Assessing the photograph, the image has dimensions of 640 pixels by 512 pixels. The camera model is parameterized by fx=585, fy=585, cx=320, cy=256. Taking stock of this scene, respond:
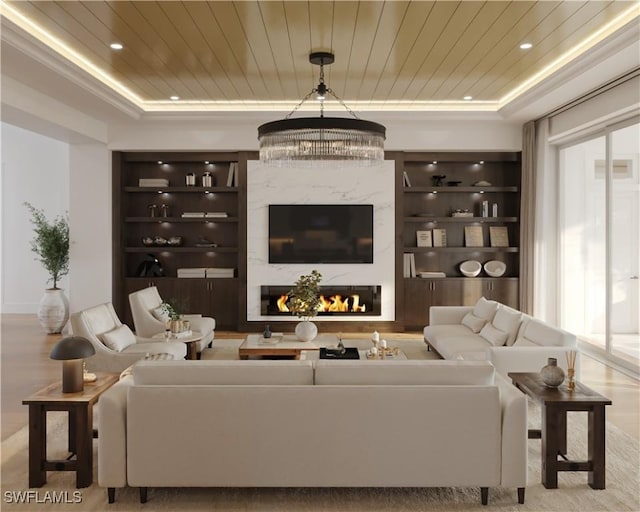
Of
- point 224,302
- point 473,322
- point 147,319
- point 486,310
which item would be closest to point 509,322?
point 486,310

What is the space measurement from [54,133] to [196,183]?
2.09 metres

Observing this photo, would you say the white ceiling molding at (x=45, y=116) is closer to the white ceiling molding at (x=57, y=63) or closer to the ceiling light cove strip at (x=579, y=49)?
the white ceiling molding at (x=57, y=63)

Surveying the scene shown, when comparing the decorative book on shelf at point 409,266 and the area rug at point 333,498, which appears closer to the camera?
the area rug at point 333,498

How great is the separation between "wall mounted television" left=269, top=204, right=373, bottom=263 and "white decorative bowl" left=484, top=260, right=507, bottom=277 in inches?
68.9

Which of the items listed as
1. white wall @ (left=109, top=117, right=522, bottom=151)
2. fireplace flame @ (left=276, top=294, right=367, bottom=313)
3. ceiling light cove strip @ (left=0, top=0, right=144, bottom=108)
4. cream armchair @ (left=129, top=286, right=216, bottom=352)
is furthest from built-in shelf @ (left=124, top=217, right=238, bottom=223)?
cream armchair @ (left=129, top=286, right=216, bottom=352)

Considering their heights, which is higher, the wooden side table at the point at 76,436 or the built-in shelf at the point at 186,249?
the built-in shelf at the point at 186,249

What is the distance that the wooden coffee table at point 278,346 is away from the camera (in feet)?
18.8

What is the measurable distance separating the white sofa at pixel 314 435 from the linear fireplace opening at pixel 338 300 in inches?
204

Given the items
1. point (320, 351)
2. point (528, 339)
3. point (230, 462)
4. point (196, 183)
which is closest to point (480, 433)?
point (230, 462)

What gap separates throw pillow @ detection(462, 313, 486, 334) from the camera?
6016 millimetres

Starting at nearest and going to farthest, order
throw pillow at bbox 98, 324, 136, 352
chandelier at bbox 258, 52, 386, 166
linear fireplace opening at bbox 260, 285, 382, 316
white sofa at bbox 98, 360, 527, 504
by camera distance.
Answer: white sofa at bbox 98, 360, 527, 504 < chandelier at bbox 258, 52, 386, 166 < throw pillow at bbox 98, 324, 136, 352 < linear fireplace opening at bbox 260, 285, 382, 316

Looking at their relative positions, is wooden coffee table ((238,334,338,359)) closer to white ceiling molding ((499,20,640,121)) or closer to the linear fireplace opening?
the linear fireplace opening

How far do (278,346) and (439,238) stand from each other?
356cm

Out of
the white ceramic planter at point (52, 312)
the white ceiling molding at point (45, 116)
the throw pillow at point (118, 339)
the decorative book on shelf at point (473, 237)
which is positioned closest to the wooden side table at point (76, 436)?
the throw pillow at point (118, 339)
